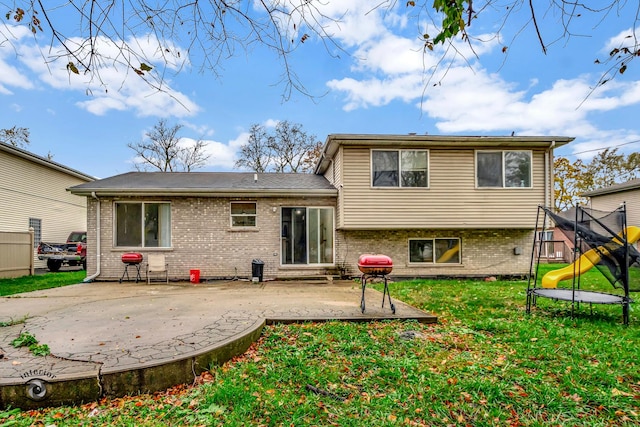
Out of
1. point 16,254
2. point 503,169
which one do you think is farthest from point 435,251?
point 16,254

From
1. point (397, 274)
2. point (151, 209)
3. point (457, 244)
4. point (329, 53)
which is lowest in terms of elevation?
point (397, 274)

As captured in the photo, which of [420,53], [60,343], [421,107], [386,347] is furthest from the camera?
[386,347]

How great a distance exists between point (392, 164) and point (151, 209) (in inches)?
302

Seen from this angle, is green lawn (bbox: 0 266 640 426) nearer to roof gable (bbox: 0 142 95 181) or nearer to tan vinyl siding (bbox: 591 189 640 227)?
roof gable (bbox: 0 142 95 181)

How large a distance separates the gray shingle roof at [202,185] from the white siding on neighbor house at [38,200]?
6.08 metres

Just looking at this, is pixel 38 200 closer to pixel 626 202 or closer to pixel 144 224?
pixel 144 224

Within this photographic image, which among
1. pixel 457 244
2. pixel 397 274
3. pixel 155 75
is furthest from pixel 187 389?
pixel 457 244

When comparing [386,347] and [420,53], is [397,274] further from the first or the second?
[420,53]

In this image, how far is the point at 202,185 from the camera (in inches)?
421

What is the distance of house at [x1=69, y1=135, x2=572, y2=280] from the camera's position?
10.0m

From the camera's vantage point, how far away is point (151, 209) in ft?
34.0

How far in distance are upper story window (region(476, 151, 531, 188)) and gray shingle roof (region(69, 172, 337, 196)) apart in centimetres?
472

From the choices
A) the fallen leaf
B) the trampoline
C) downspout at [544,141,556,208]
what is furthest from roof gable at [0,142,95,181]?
downspout at [544,141,556,208]

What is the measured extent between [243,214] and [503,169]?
27.4 feet
